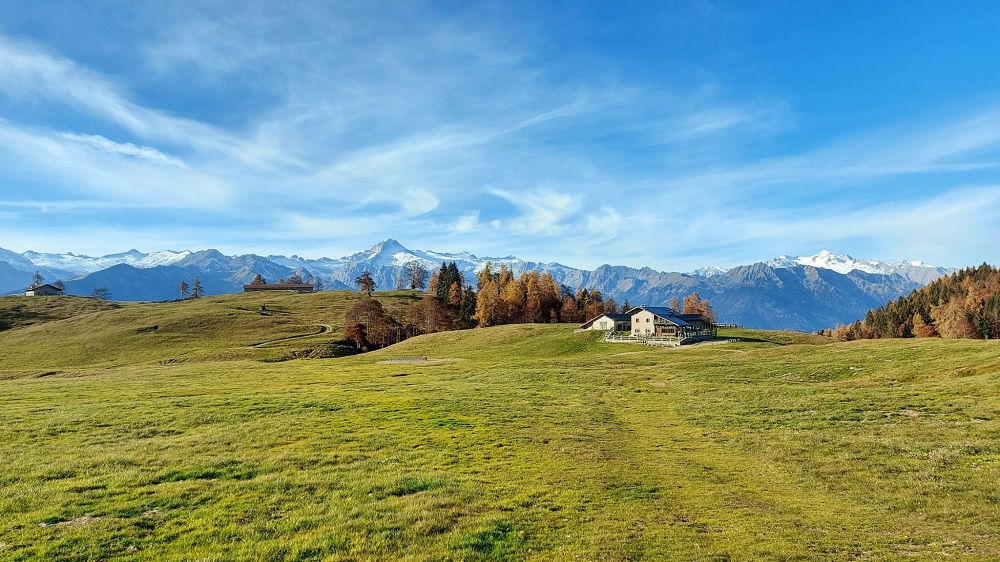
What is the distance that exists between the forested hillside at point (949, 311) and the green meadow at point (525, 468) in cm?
11153

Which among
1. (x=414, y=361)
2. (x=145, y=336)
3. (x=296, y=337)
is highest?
(x=145, y=336)

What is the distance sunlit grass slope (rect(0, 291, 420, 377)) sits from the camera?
339ft

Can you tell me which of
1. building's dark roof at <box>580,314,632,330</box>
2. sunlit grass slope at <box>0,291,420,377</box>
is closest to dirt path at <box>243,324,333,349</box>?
sunlit grass slope at <box>0,291,420,377</box>

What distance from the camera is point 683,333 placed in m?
101

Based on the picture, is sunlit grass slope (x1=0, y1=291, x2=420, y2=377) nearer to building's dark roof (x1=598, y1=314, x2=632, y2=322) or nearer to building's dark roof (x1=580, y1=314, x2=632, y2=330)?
building's dark roof (x1=580, y1=314, x2=632, y2=330)

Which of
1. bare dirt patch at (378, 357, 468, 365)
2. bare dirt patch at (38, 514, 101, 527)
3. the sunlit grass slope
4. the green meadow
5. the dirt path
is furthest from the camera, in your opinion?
the dirt path

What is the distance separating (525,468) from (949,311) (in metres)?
185

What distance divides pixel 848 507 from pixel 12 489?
28715mm

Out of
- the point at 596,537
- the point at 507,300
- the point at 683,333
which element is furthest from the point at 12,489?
the point at 507,300

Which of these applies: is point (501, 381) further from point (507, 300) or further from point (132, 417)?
point (507, 300)

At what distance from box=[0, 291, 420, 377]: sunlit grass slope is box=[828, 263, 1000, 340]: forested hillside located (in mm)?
179274

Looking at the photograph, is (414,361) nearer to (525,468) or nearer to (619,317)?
(619,317)

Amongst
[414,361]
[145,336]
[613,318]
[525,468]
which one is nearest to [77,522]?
[525,468]

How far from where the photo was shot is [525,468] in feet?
66.2
